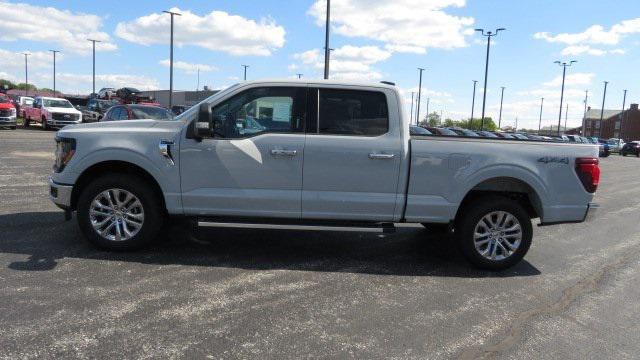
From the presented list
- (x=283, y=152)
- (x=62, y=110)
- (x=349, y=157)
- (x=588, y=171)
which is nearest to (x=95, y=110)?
(x=62, y=110)

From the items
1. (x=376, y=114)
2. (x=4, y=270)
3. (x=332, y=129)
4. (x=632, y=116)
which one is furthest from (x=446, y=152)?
(x=632, y=116)

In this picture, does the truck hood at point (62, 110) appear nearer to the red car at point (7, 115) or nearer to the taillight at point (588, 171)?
the red car at point (7, 115)

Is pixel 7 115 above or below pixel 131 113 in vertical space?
below

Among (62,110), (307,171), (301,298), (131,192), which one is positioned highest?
(62,110)

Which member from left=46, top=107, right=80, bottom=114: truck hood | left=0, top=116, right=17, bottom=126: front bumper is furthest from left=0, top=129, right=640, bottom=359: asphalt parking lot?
left=46, top=107, right=80, bottom=114: truck hood

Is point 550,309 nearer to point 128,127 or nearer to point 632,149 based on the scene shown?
point 128,127

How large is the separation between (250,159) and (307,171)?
62cm

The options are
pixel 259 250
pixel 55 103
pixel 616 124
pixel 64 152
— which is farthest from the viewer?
pixel 616 124

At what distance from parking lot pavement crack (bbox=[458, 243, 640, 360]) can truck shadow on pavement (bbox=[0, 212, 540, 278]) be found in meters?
0.62

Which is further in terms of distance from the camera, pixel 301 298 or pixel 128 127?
pixel 128 127

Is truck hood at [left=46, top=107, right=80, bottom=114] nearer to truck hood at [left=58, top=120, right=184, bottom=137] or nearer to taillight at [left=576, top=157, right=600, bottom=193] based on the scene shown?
truck hood at [left=58, top=120, right=184, bottom=137]

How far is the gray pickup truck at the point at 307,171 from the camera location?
5559 millimetres

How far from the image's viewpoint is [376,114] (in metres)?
5.70

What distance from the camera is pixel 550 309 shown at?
15.5ft
